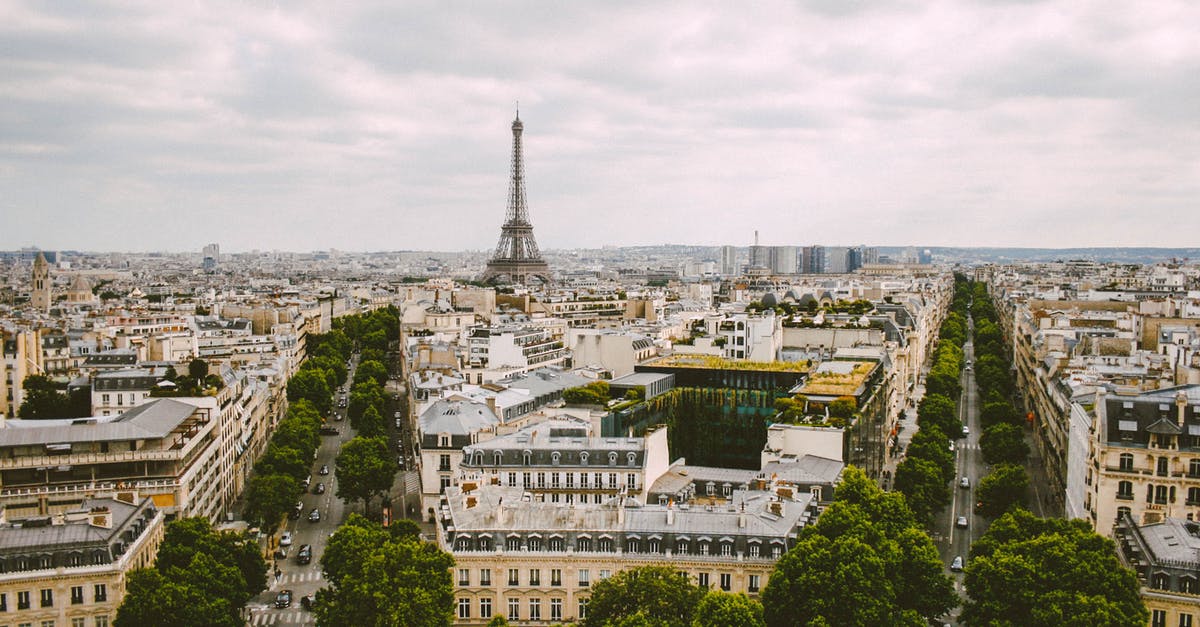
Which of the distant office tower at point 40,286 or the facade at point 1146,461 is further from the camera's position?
the distant office tower at point 40,286

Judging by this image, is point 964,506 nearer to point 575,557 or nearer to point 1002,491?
point 1002,491

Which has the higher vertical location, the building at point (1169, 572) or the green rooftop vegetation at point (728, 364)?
the green rooftop vegetation at point (728, 364)

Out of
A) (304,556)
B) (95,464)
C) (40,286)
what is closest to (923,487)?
(304,556)

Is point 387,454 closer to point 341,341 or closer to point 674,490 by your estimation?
point 674,490

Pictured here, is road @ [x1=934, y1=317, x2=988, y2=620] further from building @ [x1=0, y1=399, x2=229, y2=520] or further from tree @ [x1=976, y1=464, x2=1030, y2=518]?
building @ [x1=0, y1=399, x2=229, y2=520]

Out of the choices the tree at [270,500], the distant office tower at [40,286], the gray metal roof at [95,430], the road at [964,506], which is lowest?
the road at [964,506]

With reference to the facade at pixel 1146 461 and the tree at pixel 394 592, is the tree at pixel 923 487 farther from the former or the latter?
the tree at pixel 394 592

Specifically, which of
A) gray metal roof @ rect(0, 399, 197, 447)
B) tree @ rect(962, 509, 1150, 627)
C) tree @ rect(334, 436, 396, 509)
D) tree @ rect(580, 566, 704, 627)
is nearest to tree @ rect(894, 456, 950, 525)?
tree @ rect(962, 509, 1150, 627)

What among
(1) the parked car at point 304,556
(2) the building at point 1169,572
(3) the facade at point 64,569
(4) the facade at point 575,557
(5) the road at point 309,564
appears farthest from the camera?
(1) the parked car at point 304,556

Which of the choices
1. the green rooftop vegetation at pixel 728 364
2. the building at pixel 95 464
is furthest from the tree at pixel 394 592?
the green rooftop vegetation at pixel 728 364

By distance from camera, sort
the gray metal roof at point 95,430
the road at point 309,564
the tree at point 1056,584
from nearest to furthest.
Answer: the tree at point 1056,584 < the road at point 309,564 < the gray metal roof at point 95,430
